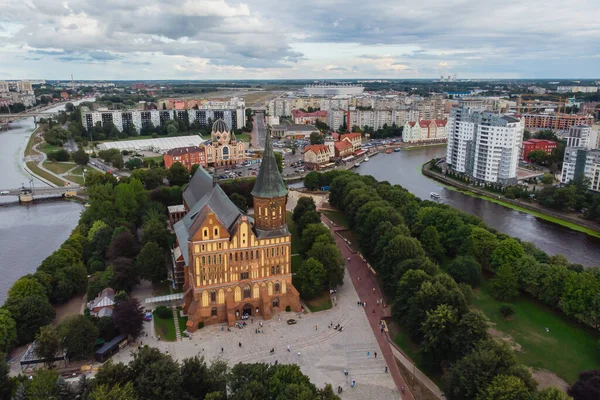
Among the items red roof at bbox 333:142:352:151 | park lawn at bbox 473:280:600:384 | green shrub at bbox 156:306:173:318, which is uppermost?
red roof at bbox 333:142:352:151

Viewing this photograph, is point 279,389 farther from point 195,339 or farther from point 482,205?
point 482,205

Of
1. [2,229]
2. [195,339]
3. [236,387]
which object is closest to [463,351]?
[236,387]

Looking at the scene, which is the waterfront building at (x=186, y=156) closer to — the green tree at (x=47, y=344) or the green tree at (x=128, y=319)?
the green tree at (x=128, y=319)

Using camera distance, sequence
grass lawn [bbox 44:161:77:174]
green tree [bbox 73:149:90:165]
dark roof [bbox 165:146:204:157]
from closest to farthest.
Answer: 1. dark roof [bbox 165:146:204:157]
2. grass lawn [bbox 44:161:77:174]
3. green tree [bbox 73:149:90:165]

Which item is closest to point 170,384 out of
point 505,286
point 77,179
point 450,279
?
point 450,279

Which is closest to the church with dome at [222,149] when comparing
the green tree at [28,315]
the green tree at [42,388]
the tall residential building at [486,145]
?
the tall residential building at [486,145]

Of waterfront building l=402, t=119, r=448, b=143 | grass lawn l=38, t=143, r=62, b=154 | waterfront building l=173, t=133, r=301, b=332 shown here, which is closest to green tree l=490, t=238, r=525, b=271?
waterfront building l=173, t=133, r=301, b=332

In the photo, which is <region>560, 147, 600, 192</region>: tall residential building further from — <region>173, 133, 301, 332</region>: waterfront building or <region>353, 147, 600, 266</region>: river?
<region>173, 133, 301, 332</region>: waterfront building

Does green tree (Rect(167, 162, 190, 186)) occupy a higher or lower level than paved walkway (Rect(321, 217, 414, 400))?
higher
